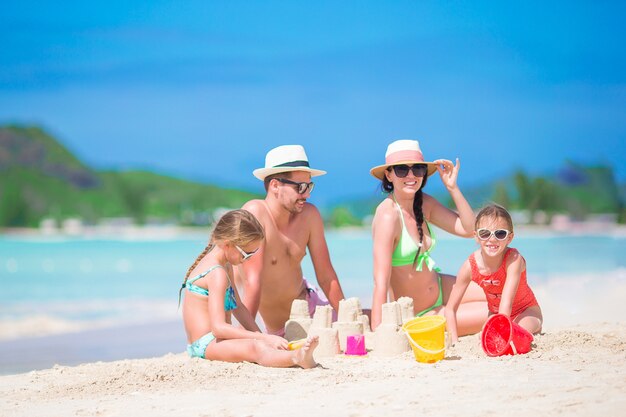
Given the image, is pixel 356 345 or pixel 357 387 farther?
pixel 356 345

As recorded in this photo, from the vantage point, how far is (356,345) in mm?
4965

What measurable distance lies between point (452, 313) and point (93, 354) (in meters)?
3.75

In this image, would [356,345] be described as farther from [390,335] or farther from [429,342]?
[429,342]

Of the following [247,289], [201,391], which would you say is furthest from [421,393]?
[247,289]

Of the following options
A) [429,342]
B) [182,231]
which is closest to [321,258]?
[429,342]

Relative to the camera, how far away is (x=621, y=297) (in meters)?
8.17

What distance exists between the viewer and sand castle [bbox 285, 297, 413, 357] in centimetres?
492

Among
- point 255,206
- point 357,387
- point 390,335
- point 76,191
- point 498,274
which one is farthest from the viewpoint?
point 76,191

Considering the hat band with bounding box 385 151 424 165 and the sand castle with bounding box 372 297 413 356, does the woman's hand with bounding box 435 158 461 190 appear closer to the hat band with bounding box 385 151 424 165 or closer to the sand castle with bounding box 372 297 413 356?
the hat band with bounding box 385 151 424 165

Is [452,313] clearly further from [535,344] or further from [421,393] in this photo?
[421,393]

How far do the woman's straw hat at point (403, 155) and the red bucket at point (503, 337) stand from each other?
1.44 m

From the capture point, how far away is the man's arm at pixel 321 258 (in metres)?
5.90

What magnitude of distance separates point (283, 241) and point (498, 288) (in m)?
1.59

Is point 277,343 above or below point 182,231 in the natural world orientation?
below
